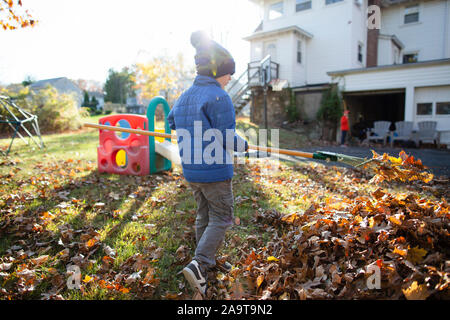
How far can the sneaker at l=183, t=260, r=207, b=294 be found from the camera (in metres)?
2.44

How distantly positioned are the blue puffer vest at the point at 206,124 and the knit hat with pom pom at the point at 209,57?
73 mm

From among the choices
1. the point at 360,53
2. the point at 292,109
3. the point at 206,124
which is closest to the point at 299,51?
the point at 360,53

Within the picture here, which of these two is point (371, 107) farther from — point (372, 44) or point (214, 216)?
point (214, 216)

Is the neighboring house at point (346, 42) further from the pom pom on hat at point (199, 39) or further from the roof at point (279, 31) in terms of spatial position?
the pom pom on hat at point (199, 39)

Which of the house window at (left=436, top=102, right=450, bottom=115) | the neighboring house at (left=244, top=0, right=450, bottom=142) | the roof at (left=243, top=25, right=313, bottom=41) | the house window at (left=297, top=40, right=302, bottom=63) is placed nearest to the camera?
the house window at (left=436, top=102, right=450, bottom=115)

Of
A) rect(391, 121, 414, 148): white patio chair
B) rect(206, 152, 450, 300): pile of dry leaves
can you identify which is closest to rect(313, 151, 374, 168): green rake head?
rect(206, 152, 450, 300): pile of dry leaves

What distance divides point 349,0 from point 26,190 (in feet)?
64.8

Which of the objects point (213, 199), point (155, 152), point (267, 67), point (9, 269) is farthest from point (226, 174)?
point (267, 67)

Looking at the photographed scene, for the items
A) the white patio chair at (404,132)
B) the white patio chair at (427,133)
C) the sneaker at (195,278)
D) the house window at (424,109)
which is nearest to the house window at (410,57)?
the house window at (424,109)

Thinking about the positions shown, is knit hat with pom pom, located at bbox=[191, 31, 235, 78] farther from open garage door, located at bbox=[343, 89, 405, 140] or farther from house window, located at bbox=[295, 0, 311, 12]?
house window, located at bbox=[295, 0, 311, 12]

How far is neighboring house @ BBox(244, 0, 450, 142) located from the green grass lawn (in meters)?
12.7

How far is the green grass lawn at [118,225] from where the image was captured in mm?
2586

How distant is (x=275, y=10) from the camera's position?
20.9 metres

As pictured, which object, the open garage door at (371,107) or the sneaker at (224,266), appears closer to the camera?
the sneaker at (224,266)
